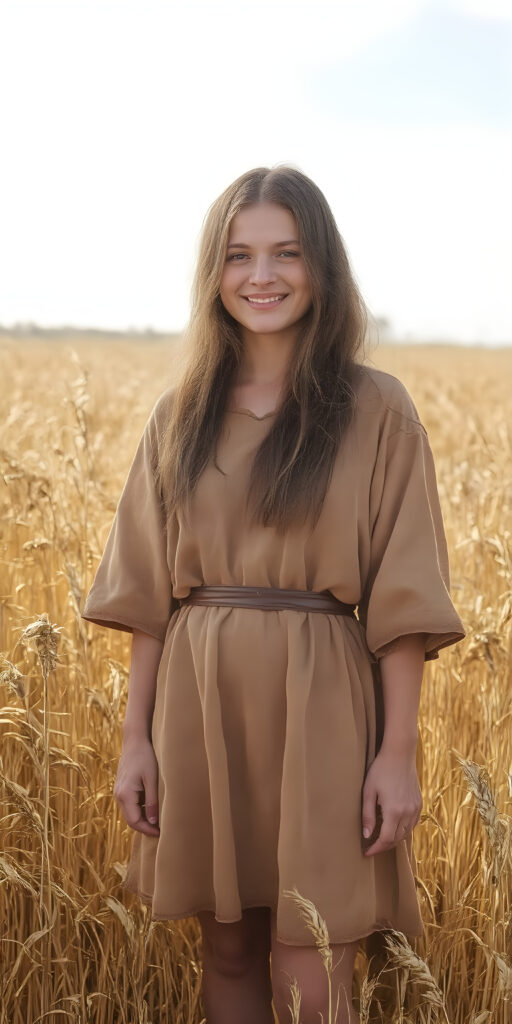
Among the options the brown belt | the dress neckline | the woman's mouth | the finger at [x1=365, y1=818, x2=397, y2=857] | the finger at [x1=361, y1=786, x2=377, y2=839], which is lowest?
the finger at [x1=365, y1=818, x2=397, y2=857]

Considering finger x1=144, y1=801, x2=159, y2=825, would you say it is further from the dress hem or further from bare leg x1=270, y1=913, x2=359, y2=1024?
bare leg x1=270, y1=913, x2=359, y2=1024

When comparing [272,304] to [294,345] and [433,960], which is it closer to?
[294,345]

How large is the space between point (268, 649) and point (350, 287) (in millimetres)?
598

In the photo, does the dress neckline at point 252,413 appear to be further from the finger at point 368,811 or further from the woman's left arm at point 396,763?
the finger at point 368,811

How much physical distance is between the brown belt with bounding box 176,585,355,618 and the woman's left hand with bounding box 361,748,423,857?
23 centimetres

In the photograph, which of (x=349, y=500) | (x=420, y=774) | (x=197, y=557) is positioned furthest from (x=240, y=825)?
(x=420, y=774)

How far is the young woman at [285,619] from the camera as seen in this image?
4.85ft

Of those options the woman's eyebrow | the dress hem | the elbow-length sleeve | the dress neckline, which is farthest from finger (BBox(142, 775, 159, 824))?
the woman's eyebrow

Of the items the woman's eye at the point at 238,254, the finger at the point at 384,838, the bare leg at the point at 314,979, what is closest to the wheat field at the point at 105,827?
the bare leg at the point at 314,979

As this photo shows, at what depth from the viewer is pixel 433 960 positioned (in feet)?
6.32

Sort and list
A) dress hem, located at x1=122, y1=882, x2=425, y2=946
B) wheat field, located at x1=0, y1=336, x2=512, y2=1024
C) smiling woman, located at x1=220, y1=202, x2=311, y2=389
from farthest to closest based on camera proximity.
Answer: wheat field, located at x1=0, y1=336, x2=512, y2=1024, smiling woman, located at x1=220, y1=202, x2=311, y2=389, dress hem, located at x1=122, y1=882, x2=425, y2=946

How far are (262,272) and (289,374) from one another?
0.17m

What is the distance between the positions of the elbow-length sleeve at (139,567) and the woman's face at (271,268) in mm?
292

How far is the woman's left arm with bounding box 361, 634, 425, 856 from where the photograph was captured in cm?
148
